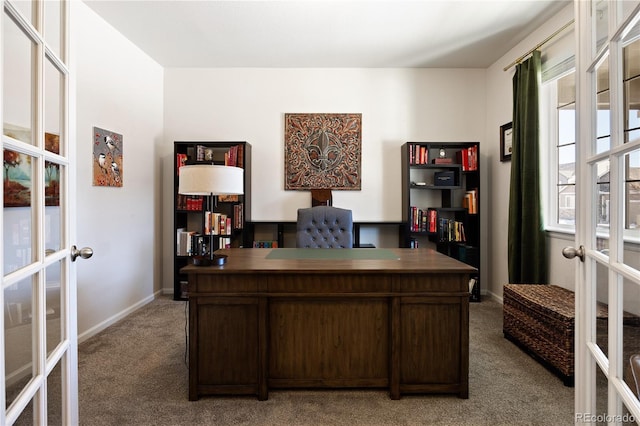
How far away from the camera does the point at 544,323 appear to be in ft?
7.41

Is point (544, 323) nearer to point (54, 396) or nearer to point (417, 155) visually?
point (417, 155)

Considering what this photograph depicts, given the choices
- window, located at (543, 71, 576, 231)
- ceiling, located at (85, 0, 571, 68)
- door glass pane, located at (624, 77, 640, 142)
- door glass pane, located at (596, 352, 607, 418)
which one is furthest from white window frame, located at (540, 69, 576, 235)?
door glass pane, located at (624, 77, 640, 142)

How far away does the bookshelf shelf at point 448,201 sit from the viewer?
387 cm

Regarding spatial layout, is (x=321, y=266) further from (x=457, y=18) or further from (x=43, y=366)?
(x=457, y=18)

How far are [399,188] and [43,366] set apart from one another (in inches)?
146

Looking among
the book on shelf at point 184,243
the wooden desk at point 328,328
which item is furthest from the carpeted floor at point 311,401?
the book on shelf at point 184,243

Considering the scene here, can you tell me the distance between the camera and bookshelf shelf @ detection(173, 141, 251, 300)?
384 cm

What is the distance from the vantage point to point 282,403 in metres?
1.86

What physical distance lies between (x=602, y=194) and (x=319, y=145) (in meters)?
3.30

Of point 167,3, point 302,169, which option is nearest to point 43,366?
point 167,3

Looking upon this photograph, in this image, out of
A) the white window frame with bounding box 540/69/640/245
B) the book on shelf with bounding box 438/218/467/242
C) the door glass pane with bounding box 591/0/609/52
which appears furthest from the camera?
the book on shelf with bounding box 438/218/467/242

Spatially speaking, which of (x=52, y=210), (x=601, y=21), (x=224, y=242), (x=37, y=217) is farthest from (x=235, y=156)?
(x=601, y=21)

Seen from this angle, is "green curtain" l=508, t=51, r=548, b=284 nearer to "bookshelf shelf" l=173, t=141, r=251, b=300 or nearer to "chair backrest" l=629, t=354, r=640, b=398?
"chair backrest" l=629, t=354, r=640, b=398

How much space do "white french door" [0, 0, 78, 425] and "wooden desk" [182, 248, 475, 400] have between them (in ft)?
2.33
